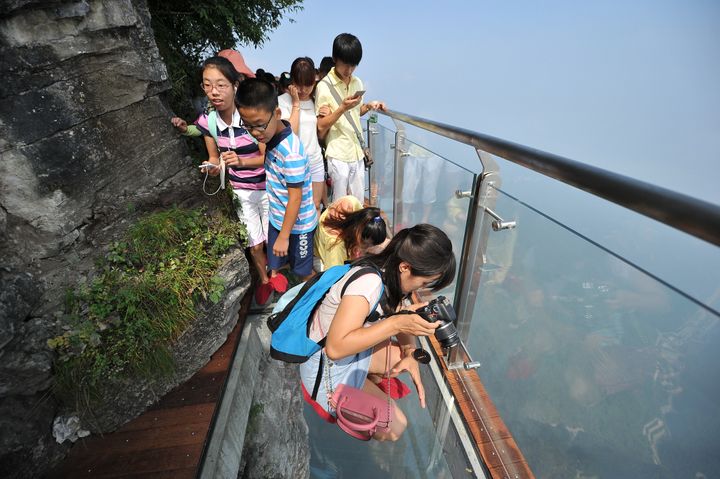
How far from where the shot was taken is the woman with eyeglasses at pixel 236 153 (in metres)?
2.65

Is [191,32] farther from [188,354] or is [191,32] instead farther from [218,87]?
[188,354]

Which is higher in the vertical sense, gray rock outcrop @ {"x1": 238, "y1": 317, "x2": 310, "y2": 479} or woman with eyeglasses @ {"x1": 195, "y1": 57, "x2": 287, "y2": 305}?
woman with eyeglasses @ {"x1": 195, "y1": 57, "x2": 287, "y2": 305}

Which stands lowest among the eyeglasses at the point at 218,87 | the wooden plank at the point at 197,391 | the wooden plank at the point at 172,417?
the wooden plank at the point at 172,417

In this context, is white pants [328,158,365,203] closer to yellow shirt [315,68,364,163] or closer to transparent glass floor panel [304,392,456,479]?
yellow shirt [315,68,364,163]

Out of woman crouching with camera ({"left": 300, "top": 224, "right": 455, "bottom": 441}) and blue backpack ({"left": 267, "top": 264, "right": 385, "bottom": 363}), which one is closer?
woman crouching with camera ({"left": 300, "top": 224, "right": 455, "bottom": 441})

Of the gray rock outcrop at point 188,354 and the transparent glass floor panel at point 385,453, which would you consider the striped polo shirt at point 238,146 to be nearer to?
the gray rock outcrop at point 188,354

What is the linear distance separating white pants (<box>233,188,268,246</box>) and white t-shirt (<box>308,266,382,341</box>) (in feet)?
5.26

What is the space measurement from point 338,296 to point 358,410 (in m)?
0.78

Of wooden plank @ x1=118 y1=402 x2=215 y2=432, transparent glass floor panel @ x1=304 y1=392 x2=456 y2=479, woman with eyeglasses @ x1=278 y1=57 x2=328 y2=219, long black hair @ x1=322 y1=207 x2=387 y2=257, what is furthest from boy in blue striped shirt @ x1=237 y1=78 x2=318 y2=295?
transparent glass floor panel @ x1=304 y1=392 x2=456 y2=479

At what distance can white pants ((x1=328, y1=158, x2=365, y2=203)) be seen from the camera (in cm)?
372

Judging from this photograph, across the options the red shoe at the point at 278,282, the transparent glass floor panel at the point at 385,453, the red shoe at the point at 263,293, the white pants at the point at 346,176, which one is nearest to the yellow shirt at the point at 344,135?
the white pants at the point at 346,176

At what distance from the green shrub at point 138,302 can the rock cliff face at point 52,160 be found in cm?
12

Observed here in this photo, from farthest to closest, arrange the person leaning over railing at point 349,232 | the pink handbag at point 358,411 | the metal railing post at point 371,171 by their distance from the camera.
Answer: the metal railing post at point 371,171 → the person leaning over railing at point 349,232 → the pink handbag at point 358,411

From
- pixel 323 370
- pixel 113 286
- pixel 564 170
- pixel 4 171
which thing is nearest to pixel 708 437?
pixel 564 170
